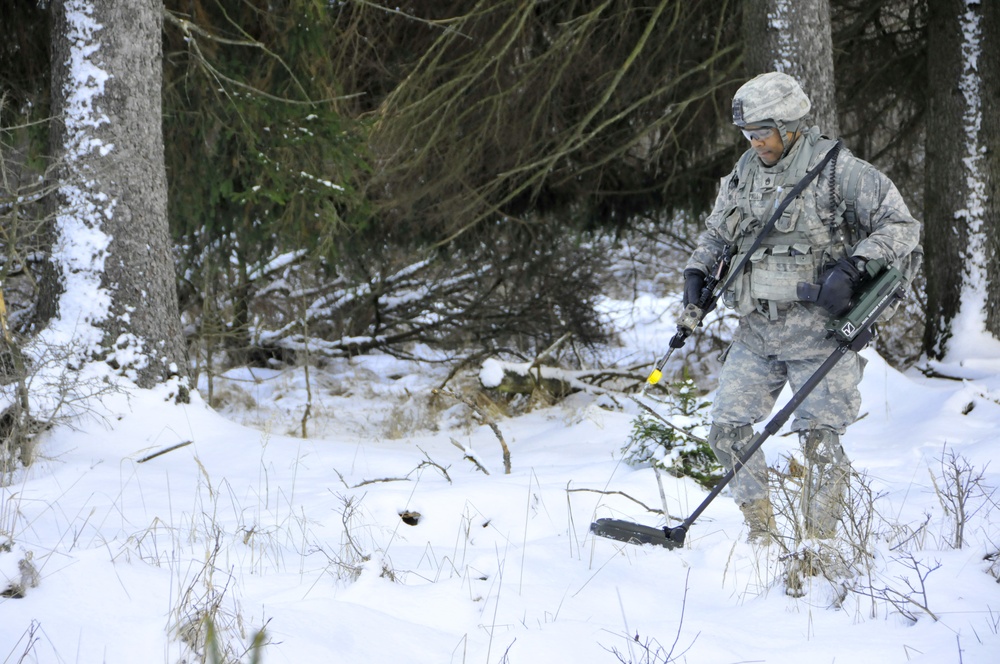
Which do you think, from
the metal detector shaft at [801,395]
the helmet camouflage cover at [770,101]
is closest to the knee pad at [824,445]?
the metal detector shaft at [801,395]

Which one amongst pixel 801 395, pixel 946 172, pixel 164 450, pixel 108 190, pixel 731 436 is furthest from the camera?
pixel 946 172

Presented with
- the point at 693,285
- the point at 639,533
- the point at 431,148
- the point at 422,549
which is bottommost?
the point at 422,549

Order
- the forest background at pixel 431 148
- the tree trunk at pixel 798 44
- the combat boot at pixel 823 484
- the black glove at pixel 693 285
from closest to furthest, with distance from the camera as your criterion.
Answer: the combat boot at pixel 823 484 → the black glove at pixel 693 285 → the forest background at pixel 431 148 → the tree trunk at pixel 798 44

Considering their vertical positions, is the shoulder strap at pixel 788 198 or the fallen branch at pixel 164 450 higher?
the shoulder strap at pixel 788 198

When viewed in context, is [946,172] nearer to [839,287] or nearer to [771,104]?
[771,104]

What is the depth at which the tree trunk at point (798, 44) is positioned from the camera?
19.5ft

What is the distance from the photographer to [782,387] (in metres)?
3.51

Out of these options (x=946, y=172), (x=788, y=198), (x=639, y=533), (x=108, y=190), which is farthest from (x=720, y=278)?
(x=946, y=172)

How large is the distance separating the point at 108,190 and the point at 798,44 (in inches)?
170

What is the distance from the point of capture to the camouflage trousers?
3.45 meters

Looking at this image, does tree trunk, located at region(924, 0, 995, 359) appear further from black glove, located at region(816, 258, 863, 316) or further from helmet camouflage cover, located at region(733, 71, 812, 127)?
black glove, located at region(816, 258, 863, 316)

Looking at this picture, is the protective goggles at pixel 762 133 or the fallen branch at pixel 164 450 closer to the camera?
the protective goggles at pixel 762 133

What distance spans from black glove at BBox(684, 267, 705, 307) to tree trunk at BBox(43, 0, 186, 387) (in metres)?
3.16

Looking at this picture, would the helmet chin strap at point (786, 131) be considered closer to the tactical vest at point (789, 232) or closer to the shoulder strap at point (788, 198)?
the tactical vest at point (789, 232)
